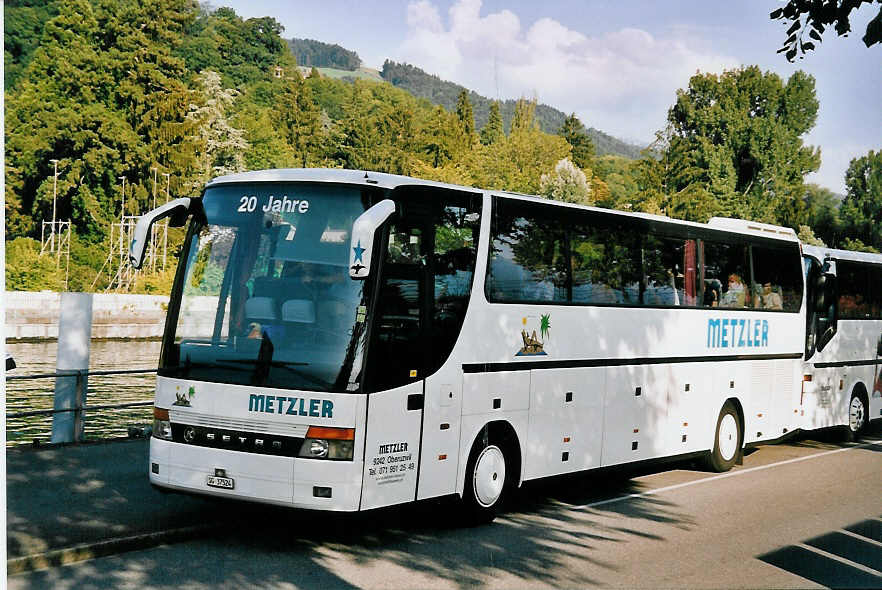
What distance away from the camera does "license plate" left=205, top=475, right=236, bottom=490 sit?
904 cm

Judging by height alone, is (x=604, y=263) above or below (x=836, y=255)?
below

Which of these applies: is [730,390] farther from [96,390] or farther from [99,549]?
[96,390]

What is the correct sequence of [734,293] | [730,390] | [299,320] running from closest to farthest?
1. [299,320]
2. [730,390]
3. [734,293]

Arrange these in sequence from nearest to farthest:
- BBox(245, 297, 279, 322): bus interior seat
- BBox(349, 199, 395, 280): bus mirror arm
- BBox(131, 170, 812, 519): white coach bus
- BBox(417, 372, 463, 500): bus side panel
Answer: BBox(349, 199, 395, 280): bus mirror arm, BBox(131, 170, 812, 519): white coach bus, BBox(245, 297, 279, 322): bus interior seat, BBox(417, 372, 463, 500): bus side panel

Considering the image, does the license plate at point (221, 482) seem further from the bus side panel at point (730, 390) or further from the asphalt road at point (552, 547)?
the bus side panel at point (730, 390)

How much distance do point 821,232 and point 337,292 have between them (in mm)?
99173

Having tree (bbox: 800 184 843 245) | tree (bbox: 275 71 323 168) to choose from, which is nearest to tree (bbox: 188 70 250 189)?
tree (bbox: 275 71 323 168)

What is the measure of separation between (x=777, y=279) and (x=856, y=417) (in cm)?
459

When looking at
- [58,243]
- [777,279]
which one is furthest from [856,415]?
[58,243]

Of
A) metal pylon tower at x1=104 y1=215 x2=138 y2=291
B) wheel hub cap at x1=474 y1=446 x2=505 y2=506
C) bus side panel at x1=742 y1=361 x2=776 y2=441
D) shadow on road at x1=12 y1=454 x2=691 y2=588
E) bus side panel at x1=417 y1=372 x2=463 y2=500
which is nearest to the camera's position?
shadow on road at x1=12 y1=454 x2=691 y2=588

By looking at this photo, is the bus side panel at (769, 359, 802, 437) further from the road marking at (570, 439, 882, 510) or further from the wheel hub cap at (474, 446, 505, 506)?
the wheel hub cap at (474, 446, 505, 506)

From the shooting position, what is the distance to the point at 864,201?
106250 mm

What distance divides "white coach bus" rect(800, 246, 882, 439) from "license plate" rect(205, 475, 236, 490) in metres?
11.6

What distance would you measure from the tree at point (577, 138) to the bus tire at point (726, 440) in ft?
378
